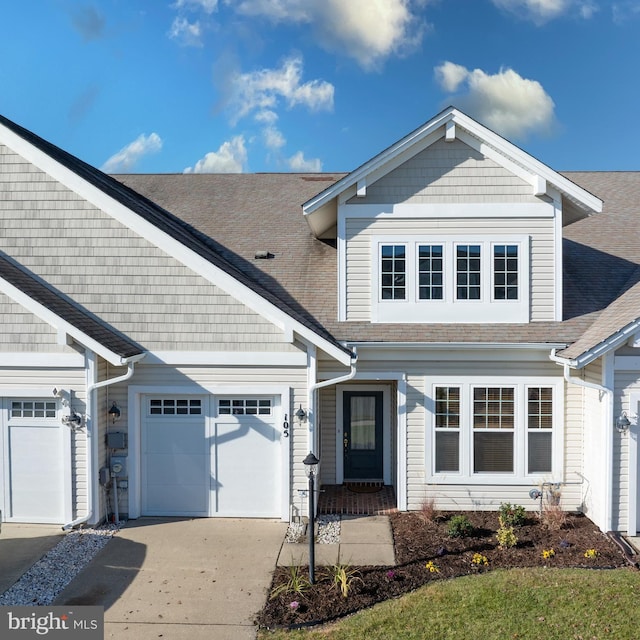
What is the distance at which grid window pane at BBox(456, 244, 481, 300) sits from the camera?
10023 mm

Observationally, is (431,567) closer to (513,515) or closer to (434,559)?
(434,559)

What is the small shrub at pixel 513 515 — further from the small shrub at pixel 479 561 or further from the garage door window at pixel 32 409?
the garage door window at pixel 32 409

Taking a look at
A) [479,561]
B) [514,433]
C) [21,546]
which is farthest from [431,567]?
[21,546]

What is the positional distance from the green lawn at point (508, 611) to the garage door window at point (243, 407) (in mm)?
4110

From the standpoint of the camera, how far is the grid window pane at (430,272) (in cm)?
1005

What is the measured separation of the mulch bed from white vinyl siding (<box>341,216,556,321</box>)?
3842mm

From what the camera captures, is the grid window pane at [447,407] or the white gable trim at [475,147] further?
the grid window pane at [447,407]

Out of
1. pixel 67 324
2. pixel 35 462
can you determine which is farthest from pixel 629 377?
pixel 35 462

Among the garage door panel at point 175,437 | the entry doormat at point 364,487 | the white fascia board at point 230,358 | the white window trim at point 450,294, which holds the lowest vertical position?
the entry doormat at point 364,487

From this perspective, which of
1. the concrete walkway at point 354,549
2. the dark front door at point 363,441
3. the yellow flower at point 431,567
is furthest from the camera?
the dark front door at point 363,441

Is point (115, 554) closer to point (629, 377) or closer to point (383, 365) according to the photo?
point (383, 365)

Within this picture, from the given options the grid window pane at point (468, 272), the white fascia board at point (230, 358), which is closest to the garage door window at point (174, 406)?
the white fascia board at point (230, 358)

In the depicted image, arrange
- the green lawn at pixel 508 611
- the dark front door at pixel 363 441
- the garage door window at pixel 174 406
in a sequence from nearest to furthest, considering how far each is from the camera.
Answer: the green lawn at pixel 508 611 → the garage door window at pixel 174 406 → the dark front door at pixel 363 441

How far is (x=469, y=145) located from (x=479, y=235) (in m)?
1.75
